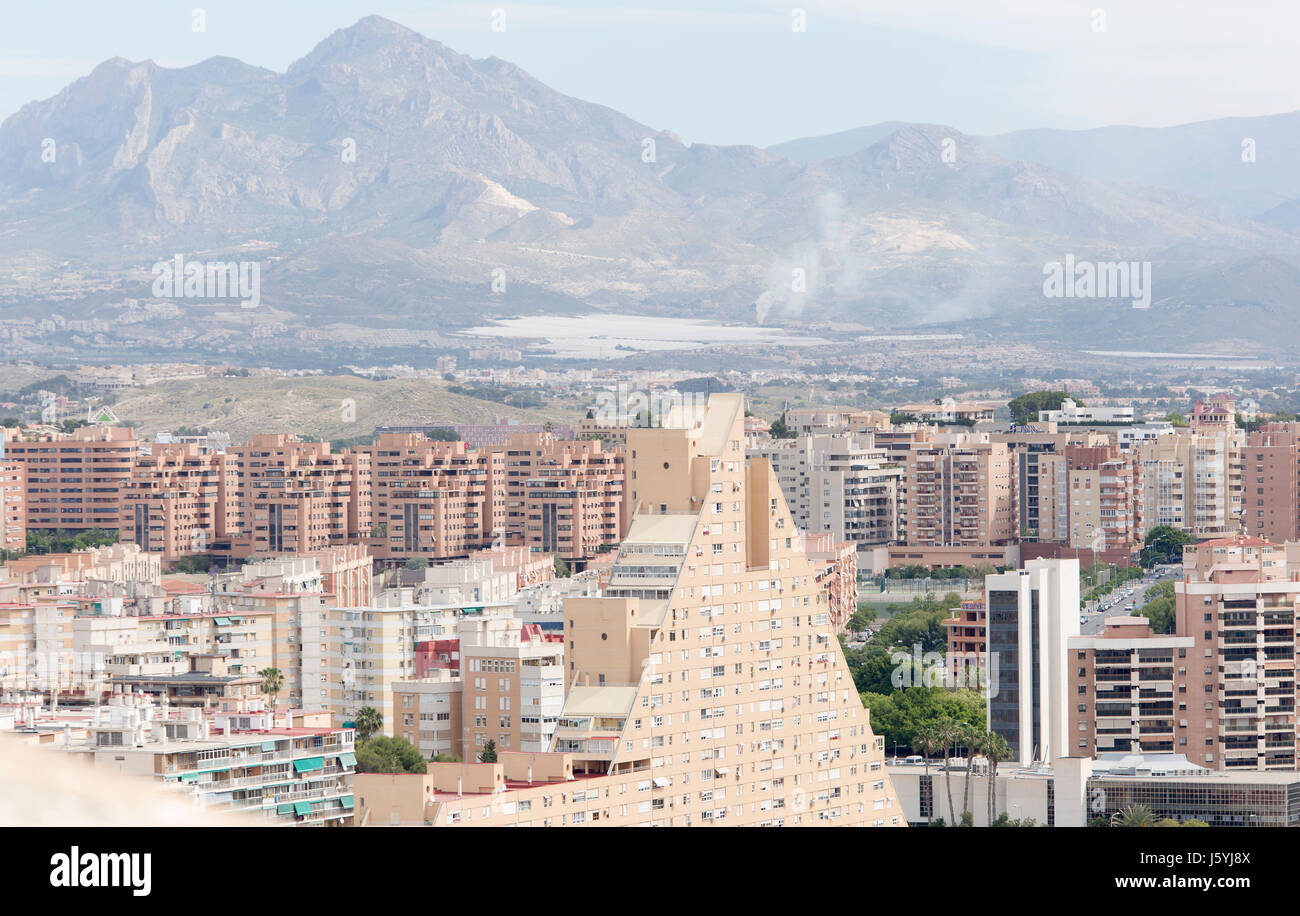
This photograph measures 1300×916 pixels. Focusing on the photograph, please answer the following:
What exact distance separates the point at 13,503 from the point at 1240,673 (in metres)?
26.2

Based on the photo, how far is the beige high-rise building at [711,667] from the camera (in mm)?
13664

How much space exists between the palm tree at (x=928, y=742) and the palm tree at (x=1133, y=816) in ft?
4.13

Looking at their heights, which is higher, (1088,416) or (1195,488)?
(1088,416)

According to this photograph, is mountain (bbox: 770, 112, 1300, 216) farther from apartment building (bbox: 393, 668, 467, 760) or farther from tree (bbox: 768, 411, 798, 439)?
apartment building (bbox: 393, 668, 467, 760)

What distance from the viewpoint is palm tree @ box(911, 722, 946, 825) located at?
1706 cm

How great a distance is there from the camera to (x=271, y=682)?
19953mm

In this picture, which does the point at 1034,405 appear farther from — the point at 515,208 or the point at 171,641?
the point at 515,208

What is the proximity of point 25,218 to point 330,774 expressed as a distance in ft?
336

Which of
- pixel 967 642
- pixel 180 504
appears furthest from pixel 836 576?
pixel 180 504

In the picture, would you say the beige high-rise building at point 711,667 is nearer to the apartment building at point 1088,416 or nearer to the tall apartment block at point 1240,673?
the tall apartment block at point 1240,673

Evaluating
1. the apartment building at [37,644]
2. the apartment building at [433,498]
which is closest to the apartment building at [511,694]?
the apartment building at [37,644]

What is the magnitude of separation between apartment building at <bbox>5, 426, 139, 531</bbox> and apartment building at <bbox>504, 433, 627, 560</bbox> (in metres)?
6.55
